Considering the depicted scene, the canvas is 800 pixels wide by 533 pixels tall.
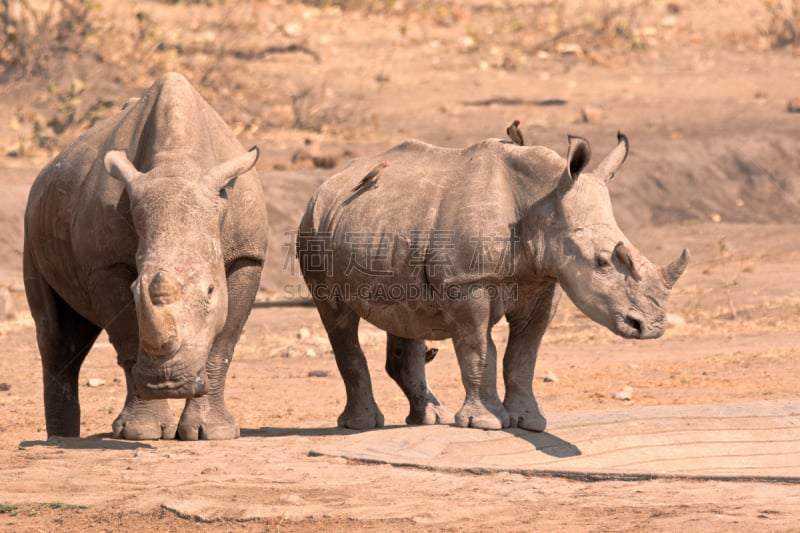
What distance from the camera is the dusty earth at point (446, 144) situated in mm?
6941

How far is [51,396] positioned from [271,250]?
6.63 metres

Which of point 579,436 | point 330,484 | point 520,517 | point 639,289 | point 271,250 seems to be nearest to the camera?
point 520,517

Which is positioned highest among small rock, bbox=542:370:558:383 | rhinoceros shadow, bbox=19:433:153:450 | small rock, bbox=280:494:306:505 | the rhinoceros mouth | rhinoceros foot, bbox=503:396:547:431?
the rhinoceros mouth

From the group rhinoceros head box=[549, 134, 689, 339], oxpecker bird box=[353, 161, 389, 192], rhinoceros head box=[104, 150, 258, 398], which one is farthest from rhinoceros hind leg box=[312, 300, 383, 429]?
rhinoceros head box=[549, 134, 689, 339]

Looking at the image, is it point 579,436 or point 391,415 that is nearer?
point 579,436

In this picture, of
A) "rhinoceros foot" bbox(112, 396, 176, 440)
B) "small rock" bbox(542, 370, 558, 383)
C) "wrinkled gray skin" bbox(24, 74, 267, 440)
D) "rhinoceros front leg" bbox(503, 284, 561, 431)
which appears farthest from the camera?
"small rock" bbox(542, 370, 558, 383)

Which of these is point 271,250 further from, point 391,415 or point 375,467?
point 375,467

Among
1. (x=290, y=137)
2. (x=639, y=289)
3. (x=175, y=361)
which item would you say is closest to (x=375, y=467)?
(x=175, y=361)

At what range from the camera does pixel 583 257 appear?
7.98 meters

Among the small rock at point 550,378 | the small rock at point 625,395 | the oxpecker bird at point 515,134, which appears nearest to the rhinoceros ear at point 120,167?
the oxpecker bird at point 515,134

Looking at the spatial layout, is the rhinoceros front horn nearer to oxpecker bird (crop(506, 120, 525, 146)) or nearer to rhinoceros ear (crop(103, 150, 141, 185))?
oxpecker bird (crop(506, 120, 525, 146))

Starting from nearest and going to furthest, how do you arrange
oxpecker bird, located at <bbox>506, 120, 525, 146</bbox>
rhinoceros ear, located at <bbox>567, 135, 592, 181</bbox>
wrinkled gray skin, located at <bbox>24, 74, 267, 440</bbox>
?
wrinkled gray skin, located at <bbox>24, 74, 267, 440</bbox> → rhinoceros ear, located at <bbox>567, 135, 592, 181</bbox> → oxpecker bird, located at <bbox>506, 120, 525, 146</bbox>

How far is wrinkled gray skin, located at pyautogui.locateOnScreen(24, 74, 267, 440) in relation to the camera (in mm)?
7531

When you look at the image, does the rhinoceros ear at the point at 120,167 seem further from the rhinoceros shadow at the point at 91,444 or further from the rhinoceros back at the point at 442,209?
the rhinoceros shadow at the point at 91,444
